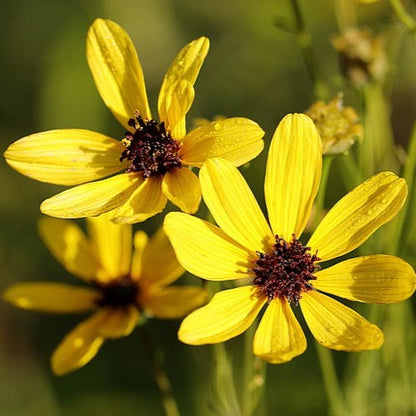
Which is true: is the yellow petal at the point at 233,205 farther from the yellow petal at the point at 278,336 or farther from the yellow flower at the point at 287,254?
the yellow petal at the point at 278,336

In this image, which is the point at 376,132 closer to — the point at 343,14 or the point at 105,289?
the point at 343,14

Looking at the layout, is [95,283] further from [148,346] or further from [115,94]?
[115,94]

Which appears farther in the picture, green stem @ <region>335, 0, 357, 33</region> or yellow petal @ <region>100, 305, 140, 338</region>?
green stem @ <region>335, 0, 357, 33</region>

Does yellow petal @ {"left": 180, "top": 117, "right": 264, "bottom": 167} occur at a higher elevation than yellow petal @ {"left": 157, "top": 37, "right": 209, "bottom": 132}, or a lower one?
lower

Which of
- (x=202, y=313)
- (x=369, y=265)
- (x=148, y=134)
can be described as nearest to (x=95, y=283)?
(x=148, y=134)

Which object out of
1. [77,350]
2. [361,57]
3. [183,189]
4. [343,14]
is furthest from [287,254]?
[343,14]

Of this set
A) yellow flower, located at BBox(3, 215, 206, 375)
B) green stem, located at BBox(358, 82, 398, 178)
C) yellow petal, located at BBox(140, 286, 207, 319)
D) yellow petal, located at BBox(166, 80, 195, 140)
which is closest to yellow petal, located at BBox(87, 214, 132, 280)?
yellow flower, located at BBox(3, 215, 206, 375)

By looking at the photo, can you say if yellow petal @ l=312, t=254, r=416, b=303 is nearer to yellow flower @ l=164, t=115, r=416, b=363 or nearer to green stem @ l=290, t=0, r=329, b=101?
yellow flower @ l=164, t=115, r=416, b=363

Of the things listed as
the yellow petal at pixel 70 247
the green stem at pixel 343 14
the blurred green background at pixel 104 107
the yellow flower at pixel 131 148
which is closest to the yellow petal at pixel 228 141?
the yellow flower at pixel 131 148
